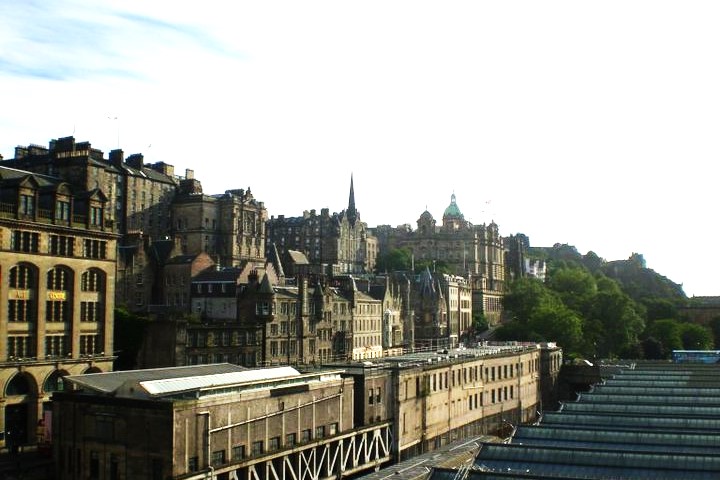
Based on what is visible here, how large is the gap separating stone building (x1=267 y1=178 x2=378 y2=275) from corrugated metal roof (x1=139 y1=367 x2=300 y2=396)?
113m

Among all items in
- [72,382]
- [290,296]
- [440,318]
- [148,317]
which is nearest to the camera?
[72,382]

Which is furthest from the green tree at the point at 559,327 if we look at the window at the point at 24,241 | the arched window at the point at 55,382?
the window at the point at 24,241

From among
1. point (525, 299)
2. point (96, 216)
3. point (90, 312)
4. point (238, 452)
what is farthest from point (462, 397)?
point (525, 299)

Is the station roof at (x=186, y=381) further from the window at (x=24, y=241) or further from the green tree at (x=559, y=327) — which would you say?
the green tree at (x=559, y=327)

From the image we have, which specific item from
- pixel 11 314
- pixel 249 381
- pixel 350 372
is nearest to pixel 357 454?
pixel 350 372

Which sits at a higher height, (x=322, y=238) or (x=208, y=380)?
(x=322, y=238)

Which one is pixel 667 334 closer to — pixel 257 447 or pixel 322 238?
pixel 322 238

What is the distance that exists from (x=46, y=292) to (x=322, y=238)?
380ft

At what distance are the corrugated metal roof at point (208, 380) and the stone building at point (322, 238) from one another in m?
113

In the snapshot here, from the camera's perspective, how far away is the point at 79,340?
67.3 meters

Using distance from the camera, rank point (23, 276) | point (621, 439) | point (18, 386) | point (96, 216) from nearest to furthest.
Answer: point (621, 439) → point (18, 386) → point (23, 276) → point (96, 216)

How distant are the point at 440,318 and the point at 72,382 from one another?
102m

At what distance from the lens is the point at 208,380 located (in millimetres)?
52750

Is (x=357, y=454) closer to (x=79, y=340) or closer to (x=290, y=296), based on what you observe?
Result: (x=79, y=340)
